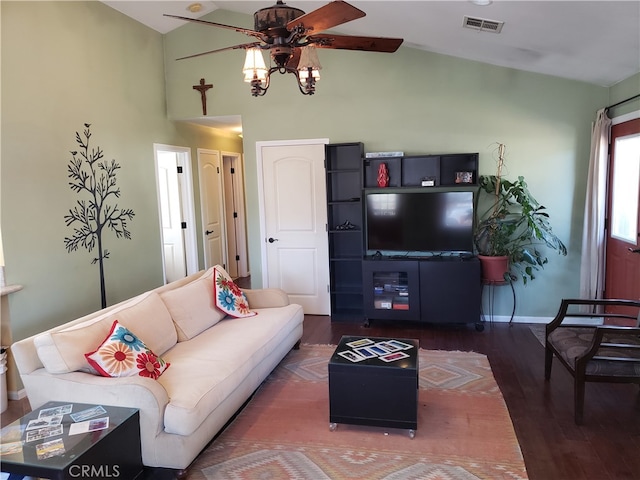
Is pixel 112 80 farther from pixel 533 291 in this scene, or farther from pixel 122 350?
pixel 533 291

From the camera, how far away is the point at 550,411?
3068 mm

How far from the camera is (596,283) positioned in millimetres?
4434

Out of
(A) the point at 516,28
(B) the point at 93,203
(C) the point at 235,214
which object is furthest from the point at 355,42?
(C) the point at 235,214

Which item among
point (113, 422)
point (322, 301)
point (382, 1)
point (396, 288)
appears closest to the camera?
point (113, 422)

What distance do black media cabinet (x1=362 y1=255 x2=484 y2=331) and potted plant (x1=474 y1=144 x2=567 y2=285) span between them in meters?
0.23

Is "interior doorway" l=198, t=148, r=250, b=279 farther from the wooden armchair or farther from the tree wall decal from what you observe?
the wooden armchair

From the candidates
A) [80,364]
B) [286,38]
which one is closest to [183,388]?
[80,364]

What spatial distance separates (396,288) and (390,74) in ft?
7.63

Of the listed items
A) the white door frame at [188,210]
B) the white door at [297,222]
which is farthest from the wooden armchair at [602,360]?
the white door frame at [188,210]

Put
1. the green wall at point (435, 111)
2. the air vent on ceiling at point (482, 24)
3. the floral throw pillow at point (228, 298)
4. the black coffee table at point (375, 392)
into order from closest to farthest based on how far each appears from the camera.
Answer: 1. the black coffee table at point (375, 392)
2. the air vent on ceiling at point (482, 24)
3. the floral throw pillow at point (228, 298)
4. the green wall at point (435, 111)

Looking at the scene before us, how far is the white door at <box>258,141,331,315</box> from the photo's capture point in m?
5.34

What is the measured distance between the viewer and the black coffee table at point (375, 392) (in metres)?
2.73

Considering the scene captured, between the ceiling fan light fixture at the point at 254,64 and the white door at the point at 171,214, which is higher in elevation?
the ceiling fan light fixture at the point at 254,64

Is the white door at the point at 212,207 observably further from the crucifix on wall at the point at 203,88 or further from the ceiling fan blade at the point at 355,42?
the ceiling fan blade at the point at 355,42
